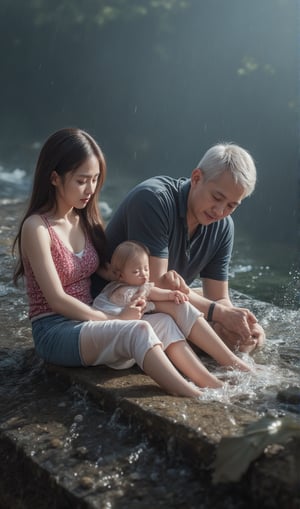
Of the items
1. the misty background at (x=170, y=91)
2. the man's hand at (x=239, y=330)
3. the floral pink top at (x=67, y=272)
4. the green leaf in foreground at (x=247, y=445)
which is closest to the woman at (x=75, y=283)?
the floral pink top at (x=67, y=272)

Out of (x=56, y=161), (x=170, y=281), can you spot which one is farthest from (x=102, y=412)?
(x=56, y=161)

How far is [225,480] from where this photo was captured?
2.06 meters

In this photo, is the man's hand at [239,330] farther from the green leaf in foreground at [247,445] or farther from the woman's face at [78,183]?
the green leaf in foreground at [247,445]

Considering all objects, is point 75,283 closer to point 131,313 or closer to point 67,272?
point 67,272

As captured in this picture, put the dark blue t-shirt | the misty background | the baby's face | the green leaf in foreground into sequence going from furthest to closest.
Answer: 1. the misty background
2. the dark blue t-shirt
3. the baby's face
4. the green leaf in foreground

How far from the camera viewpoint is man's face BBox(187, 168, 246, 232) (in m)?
3.29

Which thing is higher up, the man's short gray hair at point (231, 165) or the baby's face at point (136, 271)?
the man's short gray hair at point (231, 165)

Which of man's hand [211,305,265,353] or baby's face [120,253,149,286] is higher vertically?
baby's face [120,253,149,286]

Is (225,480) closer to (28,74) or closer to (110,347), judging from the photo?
(110,347)

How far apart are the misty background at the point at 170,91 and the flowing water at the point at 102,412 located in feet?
8.76

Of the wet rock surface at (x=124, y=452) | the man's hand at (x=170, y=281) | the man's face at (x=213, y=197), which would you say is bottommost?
the wet rock surface at (x=124, y=452)

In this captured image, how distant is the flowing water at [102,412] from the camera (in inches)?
90.6

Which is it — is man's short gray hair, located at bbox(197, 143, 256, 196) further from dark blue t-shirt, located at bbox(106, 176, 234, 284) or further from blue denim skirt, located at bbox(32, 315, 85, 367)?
blue denim skirt, located at bbox(32, 315, 85, 367)

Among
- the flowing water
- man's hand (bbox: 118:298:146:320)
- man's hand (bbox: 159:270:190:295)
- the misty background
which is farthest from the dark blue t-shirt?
the misty background
